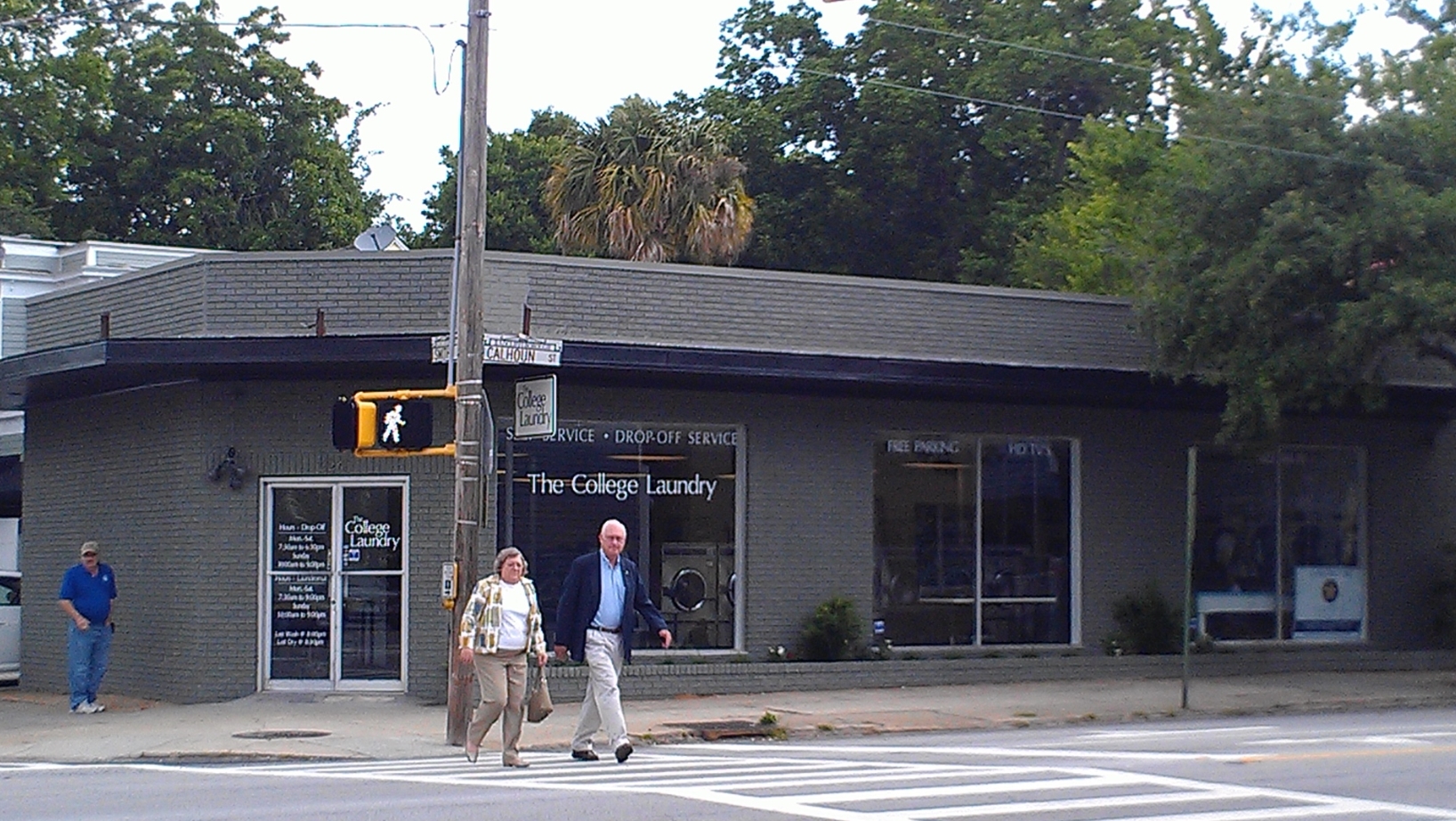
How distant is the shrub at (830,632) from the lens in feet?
69.2

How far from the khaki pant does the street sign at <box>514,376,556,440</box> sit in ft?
12.7

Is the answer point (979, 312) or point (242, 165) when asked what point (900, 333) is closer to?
point (979, 312)

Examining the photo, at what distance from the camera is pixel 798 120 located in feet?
158

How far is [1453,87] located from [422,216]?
39.5 meters

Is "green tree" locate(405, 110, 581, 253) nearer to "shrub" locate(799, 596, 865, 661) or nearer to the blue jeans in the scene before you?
"shrub" locate(799, 596, 865, 661)

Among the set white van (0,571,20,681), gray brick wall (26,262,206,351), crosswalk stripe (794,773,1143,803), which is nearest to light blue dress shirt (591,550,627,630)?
crosswalk stripe (794,773,1143,803)

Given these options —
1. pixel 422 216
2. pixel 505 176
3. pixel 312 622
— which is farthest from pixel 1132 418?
pixel 422 216

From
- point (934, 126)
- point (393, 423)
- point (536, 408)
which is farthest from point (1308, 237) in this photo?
point (934, 126)

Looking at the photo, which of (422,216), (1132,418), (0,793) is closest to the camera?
(0,793)

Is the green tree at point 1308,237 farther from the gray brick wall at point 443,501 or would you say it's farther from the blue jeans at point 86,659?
the blue jeans at point 86,659

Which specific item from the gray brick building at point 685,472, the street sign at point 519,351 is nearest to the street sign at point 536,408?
the street sign at point 519,351

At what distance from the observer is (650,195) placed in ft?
115

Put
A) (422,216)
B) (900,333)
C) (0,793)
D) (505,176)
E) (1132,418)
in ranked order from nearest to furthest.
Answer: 1. (0,793)
2. (900,333)
3. (1132,418)
4. (505,176)
5. (422,216)

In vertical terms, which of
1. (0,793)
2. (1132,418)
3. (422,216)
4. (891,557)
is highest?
(422,216)
